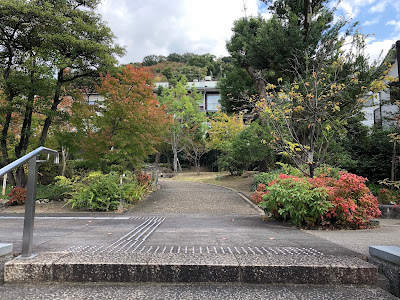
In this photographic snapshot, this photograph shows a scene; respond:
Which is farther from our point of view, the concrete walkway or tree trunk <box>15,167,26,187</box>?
tree trunk <box>15,167,26,187</box>

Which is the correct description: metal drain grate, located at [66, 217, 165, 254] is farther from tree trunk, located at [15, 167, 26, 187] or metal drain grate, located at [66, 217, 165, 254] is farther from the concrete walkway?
tree trunk, located at [15, 167, 26, 187]

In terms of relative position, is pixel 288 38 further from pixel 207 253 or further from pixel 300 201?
pixel 207 253

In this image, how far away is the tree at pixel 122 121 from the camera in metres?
9.45

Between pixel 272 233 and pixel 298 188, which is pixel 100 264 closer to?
pixel 272 233

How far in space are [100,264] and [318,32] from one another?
1206cm

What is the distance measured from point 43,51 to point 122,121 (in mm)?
3639

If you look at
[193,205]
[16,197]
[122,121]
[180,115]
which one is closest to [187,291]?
[193,205]

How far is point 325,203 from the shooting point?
16.7ft

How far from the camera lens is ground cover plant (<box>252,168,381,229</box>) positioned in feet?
16.8

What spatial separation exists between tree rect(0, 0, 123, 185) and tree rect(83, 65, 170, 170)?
50.8 inches

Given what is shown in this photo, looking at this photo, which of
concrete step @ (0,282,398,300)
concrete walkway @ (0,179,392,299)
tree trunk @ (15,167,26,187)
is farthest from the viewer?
tree trunk @ (15,167,26,187)

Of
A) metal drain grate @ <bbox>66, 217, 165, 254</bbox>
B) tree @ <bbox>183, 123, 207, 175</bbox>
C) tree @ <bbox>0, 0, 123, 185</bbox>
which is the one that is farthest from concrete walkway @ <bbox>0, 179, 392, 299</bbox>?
tree @ <bbox>183, 123, 207, 175</bbox>

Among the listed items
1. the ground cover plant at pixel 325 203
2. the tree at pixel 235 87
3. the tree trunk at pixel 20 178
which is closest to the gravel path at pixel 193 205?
the ground cover plant at pixel 325 203

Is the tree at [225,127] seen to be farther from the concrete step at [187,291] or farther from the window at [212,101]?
the concrete step at [187,291]
